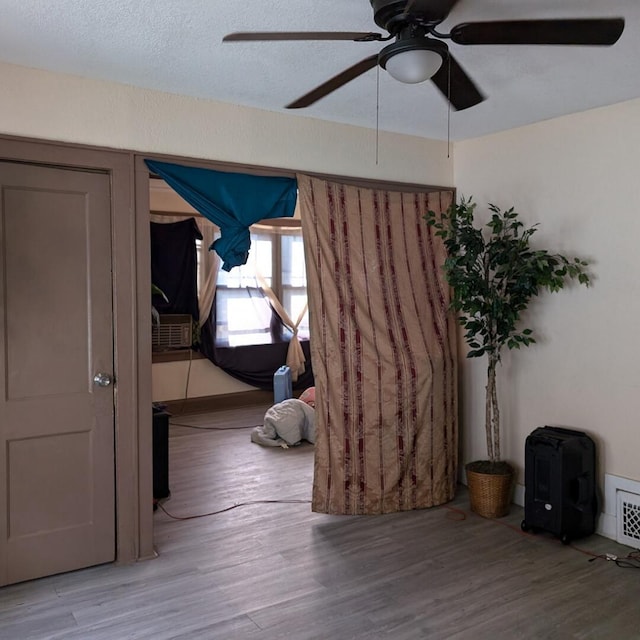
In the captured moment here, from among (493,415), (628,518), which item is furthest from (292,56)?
(628,518)

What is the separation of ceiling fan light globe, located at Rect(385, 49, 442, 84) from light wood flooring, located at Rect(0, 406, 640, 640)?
220 centimetres

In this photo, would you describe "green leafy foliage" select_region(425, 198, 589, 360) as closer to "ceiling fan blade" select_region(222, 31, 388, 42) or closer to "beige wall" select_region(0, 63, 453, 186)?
"beige wall" select_region(0, 63, 453, 186)

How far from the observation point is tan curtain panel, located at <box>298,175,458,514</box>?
3789 millimetres

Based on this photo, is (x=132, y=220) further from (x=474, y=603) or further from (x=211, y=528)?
(x=474, y=603)

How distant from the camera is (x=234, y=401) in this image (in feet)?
24.0

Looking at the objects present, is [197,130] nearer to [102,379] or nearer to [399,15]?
[102,379]

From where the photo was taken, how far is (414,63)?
1.99 m

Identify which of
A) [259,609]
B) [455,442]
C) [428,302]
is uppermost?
[428,302]

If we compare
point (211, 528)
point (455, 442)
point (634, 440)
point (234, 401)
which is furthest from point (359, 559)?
point (234, 401)

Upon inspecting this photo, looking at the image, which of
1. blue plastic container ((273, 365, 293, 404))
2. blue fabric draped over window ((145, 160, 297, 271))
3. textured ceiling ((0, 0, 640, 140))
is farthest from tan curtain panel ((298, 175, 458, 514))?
blue plastic container ((273, 365, 293, 404))

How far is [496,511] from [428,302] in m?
1.40

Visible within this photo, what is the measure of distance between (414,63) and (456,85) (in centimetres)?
60

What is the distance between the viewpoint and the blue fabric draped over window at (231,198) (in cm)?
340

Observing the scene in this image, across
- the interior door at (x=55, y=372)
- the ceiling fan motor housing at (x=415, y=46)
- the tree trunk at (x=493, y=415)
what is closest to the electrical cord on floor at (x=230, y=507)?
the interior door at (x=55, y=372)
